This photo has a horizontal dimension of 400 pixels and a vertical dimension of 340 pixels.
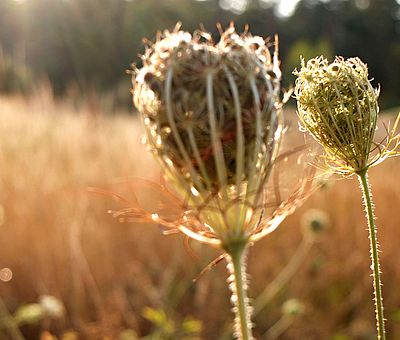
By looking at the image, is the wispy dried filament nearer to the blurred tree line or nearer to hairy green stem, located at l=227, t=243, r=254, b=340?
hairy green stem, located at l=227, t=243, r=254, b=340

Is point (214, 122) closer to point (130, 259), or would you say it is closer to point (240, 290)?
point (240, 290)

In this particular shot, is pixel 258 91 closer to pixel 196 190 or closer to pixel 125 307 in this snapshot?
pixel 196 190

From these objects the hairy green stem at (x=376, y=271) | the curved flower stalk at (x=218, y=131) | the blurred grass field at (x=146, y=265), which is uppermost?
the blurred grass field at (x=146, y=265)

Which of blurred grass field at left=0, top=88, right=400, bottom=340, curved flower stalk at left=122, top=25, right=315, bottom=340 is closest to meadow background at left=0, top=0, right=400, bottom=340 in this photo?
blurred grass field at left=0, top=88, right=400, bottom=340

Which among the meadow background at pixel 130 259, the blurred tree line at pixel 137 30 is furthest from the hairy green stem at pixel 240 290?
the blurred tree line at pixel 137 30

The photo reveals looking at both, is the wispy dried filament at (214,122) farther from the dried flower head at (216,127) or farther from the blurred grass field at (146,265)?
the blurred grass field at (146,265)

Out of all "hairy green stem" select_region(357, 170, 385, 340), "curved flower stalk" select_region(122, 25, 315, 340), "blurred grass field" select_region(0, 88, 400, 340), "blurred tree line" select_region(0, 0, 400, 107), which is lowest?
"hairy green stem" select_region(357, 170, 385, 340)
